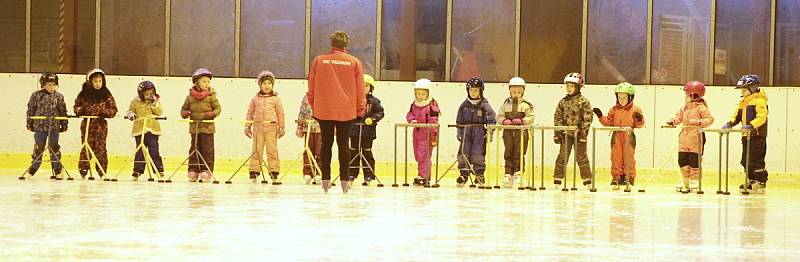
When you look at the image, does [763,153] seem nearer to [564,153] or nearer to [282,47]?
[564,153]

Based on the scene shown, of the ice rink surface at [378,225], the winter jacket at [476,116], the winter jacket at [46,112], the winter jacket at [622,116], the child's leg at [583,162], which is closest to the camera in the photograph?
the ice rink surface at [378,225]

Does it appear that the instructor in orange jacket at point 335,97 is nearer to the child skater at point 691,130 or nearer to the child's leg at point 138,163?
the child's leg at point 138,163

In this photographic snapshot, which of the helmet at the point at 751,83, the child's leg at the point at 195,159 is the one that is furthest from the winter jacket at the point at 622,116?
the child's leg at the point at 195,159

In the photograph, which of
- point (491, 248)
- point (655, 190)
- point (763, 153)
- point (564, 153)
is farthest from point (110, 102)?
point (491, 248)

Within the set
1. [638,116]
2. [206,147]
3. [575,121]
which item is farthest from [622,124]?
[206,147]

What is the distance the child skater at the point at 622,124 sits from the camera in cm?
1518

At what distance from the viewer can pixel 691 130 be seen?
48.5 feet

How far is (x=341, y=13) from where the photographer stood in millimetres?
18297

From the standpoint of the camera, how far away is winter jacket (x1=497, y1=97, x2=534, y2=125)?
15.1 metres

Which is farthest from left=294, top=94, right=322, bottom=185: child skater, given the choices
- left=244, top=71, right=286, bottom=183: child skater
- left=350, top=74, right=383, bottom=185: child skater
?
left=350, top=74, right=383, bottom=185: child skater

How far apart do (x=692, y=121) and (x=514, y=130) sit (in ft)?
6.99

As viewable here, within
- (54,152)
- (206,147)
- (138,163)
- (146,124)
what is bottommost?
(138,163)

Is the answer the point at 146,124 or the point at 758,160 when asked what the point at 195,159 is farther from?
the point at 758,160

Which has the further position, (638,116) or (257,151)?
(638,116)
